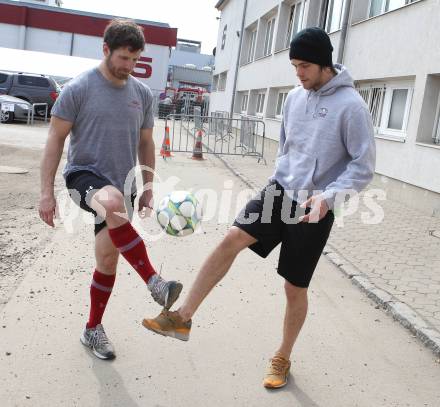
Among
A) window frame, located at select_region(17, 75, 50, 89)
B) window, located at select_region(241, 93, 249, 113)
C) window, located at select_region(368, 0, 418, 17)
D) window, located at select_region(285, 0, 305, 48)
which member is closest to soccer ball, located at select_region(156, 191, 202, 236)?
window, located at select_region(368, 0, 418, 17)

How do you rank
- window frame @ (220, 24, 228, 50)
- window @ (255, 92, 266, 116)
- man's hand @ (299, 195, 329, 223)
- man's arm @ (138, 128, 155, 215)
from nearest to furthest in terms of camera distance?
man's hand @ (299, 195, 329, 223), man's arm @ (138, 128, 155, 215), window @ (255, 92, 266, 116), window frame @ (220, 24, 228, 50)

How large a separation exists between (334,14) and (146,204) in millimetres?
13722

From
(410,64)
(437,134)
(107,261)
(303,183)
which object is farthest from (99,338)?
(410,64)

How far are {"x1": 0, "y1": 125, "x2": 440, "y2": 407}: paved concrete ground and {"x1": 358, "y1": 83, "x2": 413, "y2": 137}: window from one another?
23.3 ft

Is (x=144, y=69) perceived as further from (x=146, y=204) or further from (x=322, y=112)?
(x=322, y=112)

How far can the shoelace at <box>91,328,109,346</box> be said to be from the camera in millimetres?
3270

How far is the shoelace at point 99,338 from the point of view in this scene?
3.27 metres

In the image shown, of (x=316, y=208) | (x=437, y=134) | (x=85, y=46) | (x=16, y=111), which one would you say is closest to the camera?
Result: (x=316, y=208)

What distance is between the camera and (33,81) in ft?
72.8

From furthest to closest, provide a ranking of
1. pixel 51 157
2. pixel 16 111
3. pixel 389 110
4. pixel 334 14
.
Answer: pixel 16 111 < pixel 334 14 < pixel 389 110 < pixel 51 157

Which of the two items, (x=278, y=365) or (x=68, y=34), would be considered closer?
(x=278, y=365)

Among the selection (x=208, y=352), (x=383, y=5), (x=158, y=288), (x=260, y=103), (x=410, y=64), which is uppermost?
(x=383, y=5)

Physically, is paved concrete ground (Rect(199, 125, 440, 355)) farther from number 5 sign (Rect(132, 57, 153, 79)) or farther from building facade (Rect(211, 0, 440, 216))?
number 5 sign (Rect(132, 57, 153, 79))

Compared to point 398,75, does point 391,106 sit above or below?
below
